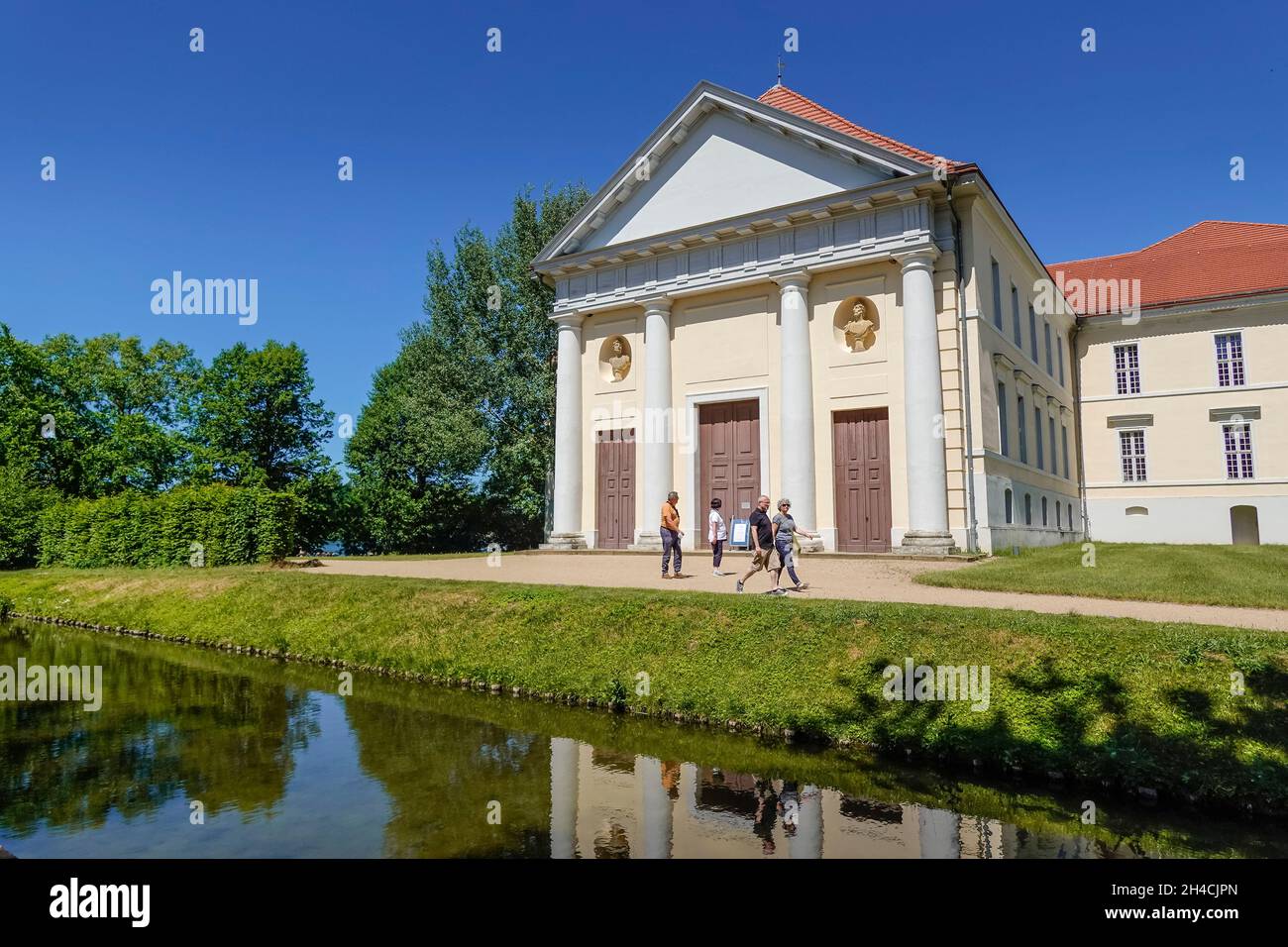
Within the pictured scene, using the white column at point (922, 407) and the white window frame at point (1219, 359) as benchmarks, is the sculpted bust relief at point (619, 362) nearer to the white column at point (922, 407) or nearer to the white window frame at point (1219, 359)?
the white column at point (922, 407)

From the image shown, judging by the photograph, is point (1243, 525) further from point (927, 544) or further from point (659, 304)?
point (659, 304)

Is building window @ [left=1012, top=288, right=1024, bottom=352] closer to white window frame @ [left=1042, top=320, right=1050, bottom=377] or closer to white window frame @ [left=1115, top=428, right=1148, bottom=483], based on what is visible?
white window frame @ [left=1042, top=320, right=1050, bottom=377]

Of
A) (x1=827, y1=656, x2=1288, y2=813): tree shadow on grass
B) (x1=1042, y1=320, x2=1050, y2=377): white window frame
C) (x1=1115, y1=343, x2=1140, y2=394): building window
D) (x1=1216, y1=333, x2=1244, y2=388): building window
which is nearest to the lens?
(x1=827, y1=656, x2=1288, y2=813): tree shadow on grass

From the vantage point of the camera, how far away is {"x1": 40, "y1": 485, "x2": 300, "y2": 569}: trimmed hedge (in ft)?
75.4

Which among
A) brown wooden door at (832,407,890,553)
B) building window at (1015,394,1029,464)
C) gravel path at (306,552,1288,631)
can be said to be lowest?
gravel path at (306,552,1288,631)

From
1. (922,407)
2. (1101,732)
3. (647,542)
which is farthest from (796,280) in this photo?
(1101,732)

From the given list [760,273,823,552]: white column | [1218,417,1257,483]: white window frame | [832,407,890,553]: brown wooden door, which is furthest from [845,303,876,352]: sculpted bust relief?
[1218,417,1257,483]: white window frame

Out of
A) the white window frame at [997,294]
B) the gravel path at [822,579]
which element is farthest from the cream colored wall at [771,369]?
the white window frame at [997,294]

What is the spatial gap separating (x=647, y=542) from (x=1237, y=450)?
95.6ft

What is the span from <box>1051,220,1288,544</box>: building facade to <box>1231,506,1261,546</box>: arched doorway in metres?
0.05

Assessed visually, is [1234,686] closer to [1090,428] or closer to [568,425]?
[568,425]

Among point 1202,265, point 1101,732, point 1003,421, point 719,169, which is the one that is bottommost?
point 1101,732

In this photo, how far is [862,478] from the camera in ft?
74.9
